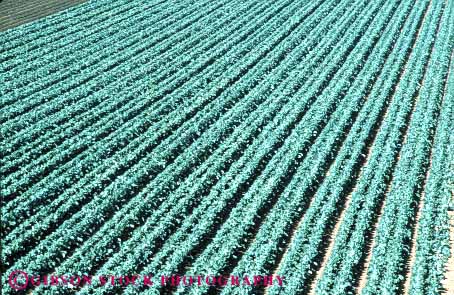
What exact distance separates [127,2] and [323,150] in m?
20.3

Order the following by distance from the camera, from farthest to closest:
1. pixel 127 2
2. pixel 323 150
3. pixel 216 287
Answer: pixel 127 2
pixel 323 150
pixel 216 287

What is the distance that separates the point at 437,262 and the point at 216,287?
6.14m

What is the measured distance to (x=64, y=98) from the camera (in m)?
21.1

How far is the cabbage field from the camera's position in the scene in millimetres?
13484

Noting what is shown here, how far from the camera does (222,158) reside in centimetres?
1802

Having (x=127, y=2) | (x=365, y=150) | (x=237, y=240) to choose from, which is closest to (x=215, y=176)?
(x=237, y=240)

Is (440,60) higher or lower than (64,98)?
lower

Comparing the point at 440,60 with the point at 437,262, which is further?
the point at 440,60

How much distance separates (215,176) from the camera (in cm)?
1722

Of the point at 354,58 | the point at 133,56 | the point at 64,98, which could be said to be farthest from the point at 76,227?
the point at 354,58

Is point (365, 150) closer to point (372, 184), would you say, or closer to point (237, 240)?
point (372, 184)

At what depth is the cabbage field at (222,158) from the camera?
13484 millimetres

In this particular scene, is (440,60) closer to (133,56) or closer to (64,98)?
(133,56)

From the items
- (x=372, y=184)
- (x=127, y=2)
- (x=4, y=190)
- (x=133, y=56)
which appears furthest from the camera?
(x=127, y=2)
